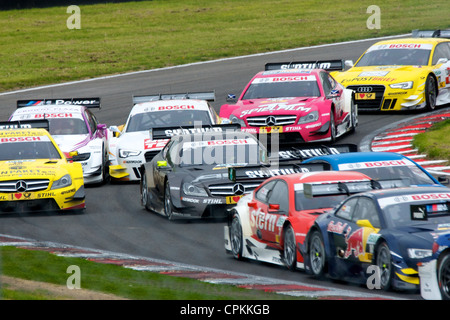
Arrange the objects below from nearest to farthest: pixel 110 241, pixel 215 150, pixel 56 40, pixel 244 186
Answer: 1. pixel 110 241
2. pixel 244 186
3. pixel 215 150
4. pixel 56 40

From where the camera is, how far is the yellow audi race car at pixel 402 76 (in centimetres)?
2342

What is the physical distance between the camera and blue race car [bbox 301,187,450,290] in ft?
32.8

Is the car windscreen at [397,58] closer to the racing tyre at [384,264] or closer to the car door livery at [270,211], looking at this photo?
the car door livery at [270,211]

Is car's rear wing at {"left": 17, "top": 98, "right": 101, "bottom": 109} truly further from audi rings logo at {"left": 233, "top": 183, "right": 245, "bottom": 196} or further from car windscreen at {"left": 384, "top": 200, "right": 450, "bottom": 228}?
car windscreen at {"left": 384, "top": 200, "right": 450, "bottom": 228}

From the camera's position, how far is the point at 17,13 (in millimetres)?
44156

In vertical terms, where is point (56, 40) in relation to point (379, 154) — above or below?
above

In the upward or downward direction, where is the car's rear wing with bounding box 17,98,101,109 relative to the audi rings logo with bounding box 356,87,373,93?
downward

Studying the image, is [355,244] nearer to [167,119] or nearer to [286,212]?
[286,212]

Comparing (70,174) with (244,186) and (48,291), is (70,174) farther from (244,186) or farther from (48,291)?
(48,291)

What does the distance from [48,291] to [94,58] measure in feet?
90.8

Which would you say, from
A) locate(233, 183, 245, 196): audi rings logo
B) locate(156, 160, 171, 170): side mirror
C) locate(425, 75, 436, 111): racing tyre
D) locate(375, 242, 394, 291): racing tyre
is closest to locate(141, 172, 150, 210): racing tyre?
locate(156, 160, 171, 170): side mirror

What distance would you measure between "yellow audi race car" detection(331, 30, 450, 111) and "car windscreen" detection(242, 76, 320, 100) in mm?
2348

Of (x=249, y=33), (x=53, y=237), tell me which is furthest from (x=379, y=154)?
(x=249, y=33)

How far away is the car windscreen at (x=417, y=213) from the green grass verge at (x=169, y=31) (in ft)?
75.6
